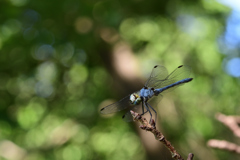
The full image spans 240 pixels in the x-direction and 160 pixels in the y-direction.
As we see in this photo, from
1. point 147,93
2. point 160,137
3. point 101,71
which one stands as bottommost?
point 160,137

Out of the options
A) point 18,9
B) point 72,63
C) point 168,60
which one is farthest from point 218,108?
point 18,9

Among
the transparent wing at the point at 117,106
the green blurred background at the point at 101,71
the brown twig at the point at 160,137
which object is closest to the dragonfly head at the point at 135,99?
the transparent wing at the point at 117,106

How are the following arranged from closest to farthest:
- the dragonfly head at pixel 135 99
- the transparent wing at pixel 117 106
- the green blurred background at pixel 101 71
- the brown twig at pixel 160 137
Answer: the brown twig at pixel 160 137 < the dragonfly head at pixel 135 99 < the transparent wing at pixel 117 106 < the green blurred background at pixel 101 71

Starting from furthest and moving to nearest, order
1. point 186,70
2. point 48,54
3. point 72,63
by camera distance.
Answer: point 72,63
point 48,54
point 186,70

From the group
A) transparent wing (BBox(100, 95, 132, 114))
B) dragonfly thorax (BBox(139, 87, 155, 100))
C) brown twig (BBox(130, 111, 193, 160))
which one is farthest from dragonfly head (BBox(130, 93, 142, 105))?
brown twig (BBox(130, 111, 193, 160))

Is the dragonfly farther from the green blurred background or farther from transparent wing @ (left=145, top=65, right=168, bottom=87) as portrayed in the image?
the green blurred background

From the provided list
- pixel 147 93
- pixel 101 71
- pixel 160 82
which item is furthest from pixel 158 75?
pixel 101 71

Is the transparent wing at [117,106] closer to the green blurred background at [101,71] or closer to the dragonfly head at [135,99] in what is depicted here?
the dragonfly head at [135,99]

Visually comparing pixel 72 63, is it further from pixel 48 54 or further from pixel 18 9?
pixel 18 9

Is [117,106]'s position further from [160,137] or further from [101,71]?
[101,71]
